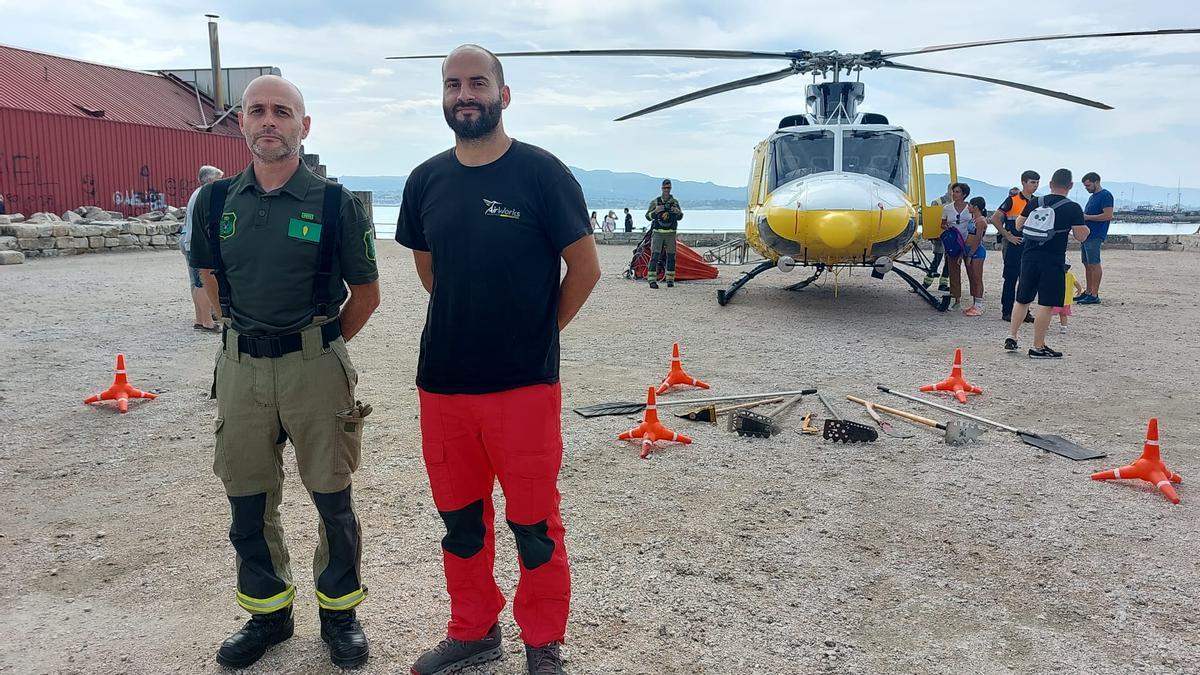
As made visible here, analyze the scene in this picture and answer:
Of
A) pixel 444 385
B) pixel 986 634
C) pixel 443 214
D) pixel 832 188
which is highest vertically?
pixel 832 188

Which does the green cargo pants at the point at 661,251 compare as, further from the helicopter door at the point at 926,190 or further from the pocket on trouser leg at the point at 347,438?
the pocket on trouser leg at the point at 347,438

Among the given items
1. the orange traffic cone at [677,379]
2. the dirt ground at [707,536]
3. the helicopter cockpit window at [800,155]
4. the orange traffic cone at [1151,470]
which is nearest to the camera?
the dirt ground at [707,536]

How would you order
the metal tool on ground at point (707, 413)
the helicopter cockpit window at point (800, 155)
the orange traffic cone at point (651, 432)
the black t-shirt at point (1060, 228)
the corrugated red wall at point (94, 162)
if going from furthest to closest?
the corrugated red wall at point (94, 162), the helicopter cockpit window at point (800, 155), the black t-shirt at point (1060, 228), the metal tool on ground at point (707, 413), the orange traffic cone at point (651, 432)

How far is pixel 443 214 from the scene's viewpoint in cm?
261

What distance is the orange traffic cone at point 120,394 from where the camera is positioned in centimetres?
586

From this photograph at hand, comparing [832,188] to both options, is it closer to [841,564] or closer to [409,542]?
[841,564]

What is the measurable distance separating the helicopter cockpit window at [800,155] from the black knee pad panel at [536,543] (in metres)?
9.29

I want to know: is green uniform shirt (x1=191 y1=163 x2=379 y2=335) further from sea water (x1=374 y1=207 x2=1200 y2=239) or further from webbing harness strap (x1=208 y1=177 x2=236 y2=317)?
sea water (x1=374 y1=207 x2=1200 y2=239)

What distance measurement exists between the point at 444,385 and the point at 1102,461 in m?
4.52

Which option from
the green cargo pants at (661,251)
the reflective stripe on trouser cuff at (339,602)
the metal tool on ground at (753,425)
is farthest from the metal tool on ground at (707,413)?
the green cargo pants at (661,251)

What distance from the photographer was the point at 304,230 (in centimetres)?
272

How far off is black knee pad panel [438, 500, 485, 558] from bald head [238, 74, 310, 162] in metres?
1.45

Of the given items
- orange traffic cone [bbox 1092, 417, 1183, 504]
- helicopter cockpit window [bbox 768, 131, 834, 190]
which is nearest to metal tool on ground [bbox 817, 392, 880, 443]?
orange traffic cone [bbox 1092, 417, 1183, 504]

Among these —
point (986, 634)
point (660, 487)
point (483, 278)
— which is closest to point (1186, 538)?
point (986, 634)
